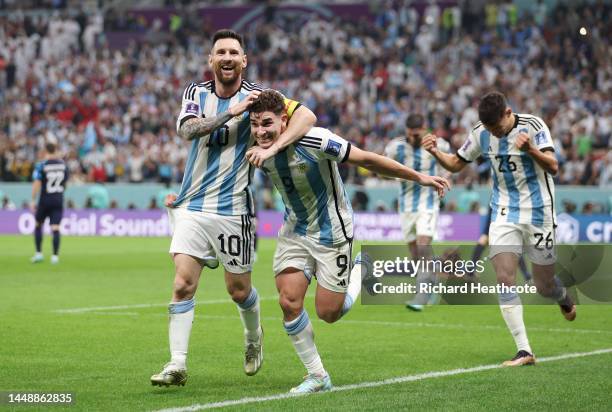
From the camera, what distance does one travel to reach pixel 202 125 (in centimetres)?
833

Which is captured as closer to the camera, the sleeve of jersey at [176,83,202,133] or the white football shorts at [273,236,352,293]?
the white football shorts at [273,236,352,293]

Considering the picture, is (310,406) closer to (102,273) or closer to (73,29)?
(102,273)

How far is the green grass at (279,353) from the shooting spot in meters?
7.96

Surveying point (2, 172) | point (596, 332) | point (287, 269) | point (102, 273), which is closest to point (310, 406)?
point (287, 269)

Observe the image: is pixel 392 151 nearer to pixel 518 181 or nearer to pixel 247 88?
pixel 518 181

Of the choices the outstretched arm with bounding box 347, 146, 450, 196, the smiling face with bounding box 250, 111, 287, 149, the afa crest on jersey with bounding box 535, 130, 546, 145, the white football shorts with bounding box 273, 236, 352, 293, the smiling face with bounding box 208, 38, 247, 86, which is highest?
the smiling face with bounding box 208, 38, 247, 86

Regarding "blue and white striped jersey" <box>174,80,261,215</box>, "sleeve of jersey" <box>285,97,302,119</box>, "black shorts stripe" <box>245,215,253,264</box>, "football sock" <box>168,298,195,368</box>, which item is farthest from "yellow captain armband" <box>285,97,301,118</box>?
"football sock" <box>168,298,195,368</box>

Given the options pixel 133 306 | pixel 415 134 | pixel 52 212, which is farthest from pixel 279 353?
pixel 52 212

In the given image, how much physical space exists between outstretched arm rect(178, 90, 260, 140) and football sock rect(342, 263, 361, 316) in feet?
5.29

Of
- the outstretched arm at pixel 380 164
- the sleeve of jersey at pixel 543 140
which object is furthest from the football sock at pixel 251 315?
the sleeve of jersey at pixel 543 140

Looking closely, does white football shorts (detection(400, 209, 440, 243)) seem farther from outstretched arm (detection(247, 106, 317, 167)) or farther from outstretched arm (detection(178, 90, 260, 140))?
outstretched arm (detection(247, 106, 317, 167))

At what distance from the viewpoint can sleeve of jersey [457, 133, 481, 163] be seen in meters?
10.7

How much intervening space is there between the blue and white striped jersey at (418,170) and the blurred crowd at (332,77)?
14.2 metres

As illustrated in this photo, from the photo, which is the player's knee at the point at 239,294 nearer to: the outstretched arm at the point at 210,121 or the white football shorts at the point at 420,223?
the outstretched arm at the point at 210,121
